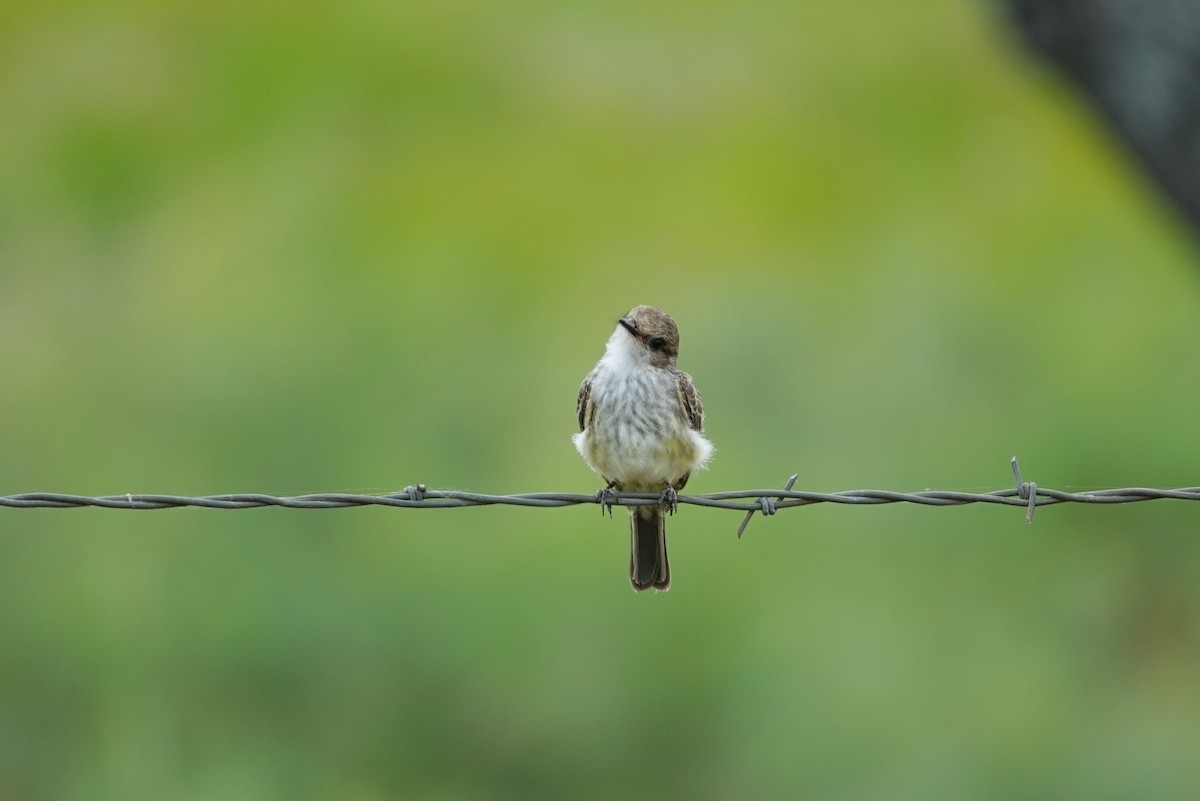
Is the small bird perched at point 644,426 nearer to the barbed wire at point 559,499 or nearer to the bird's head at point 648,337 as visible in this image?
the bird's head at point 648,337

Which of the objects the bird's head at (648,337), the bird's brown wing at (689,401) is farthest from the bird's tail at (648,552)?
the bird's head at (648,337)

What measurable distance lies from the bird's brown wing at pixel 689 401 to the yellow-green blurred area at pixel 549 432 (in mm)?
2192

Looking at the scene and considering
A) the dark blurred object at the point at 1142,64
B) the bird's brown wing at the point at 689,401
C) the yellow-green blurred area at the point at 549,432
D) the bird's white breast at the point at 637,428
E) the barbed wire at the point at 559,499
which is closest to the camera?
the barbed wire at the point at 559,499

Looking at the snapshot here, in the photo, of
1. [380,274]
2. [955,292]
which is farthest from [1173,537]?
[380,274]

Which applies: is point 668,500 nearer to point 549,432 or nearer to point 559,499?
point 559,499

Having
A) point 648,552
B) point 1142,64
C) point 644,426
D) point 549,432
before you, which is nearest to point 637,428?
point 644,426

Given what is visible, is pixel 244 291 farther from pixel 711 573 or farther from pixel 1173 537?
pixel 1173 537

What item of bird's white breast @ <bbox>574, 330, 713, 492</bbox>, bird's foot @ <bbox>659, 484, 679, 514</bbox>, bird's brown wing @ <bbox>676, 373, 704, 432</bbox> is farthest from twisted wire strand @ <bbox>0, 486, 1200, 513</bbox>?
bird's brown wing @ <bbox>676, 373, 704, 432</bbox>

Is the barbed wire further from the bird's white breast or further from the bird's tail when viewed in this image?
the bird's tail

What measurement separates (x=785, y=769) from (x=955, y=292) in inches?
293

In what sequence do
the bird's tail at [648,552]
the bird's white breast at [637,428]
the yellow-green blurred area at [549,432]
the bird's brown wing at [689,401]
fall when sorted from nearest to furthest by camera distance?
the bird's white breast at [637,428]
the bird's brown wing at [689,401]
the bird's tail at [648,552]
the yellow-green blurred area at [549,432]

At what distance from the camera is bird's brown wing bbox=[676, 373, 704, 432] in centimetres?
764

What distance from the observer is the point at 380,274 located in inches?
694

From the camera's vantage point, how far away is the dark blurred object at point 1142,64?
606 centimetres
